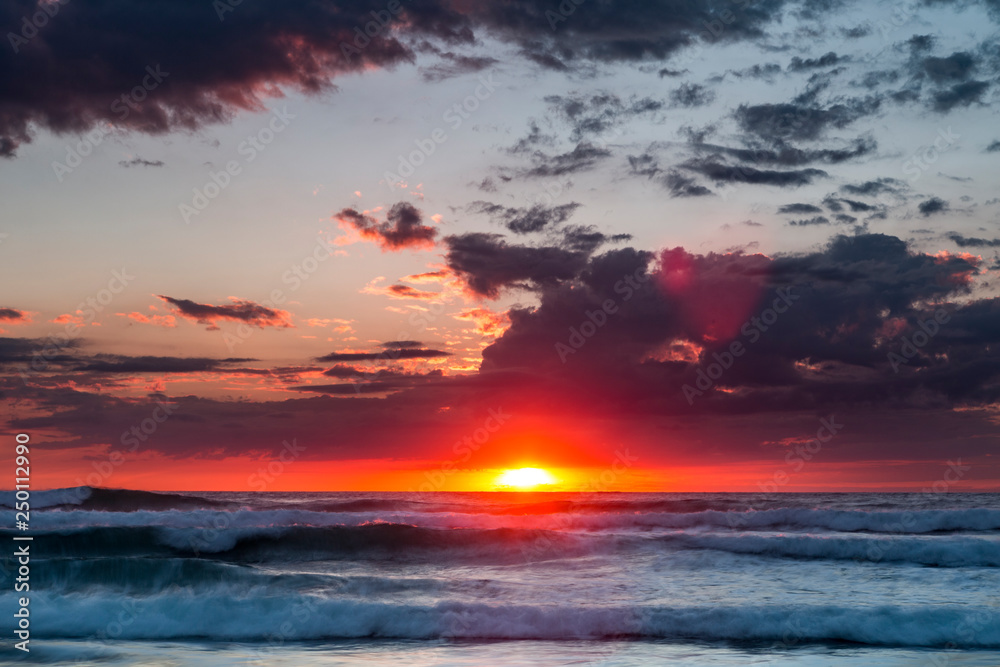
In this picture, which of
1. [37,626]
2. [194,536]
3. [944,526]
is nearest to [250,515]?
[194,536]

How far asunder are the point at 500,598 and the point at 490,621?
67.7 inches

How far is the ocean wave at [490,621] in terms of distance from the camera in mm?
12094

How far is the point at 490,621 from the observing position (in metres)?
12.9

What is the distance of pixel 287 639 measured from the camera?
12.5 meters

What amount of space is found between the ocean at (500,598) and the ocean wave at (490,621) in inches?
1.3

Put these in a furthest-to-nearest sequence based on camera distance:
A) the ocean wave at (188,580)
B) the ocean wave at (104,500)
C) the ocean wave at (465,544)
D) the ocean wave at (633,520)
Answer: the ocean wave at (104,500) → the ocean wave at (633,520) → the ocean wave at (465,544) → the ocean wave at (188,580)

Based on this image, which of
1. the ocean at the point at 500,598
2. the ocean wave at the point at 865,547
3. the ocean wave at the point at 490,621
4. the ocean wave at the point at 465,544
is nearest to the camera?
the ocean at the point at 500,598

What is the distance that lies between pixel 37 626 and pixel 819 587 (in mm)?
15912

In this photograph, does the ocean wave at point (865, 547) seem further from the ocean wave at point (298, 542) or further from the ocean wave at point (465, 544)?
the ocean wave at point (298, 542)

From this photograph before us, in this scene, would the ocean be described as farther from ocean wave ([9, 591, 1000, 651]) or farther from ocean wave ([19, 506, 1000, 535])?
ocean wave ([19, 506, 1000, 535])

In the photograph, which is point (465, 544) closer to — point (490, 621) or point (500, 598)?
point (500, 598)

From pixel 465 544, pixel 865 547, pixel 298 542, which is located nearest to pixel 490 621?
pixel 465 544

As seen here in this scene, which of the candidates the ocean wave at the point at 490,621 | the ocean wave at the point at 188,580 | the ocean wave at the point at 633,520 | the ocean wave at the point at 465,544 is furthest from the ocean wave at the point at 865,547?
the ocean wave at the point at 188,580

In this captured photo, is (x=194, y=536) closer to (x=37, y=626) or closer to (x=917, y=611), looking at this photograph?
(x=37, y=626)
